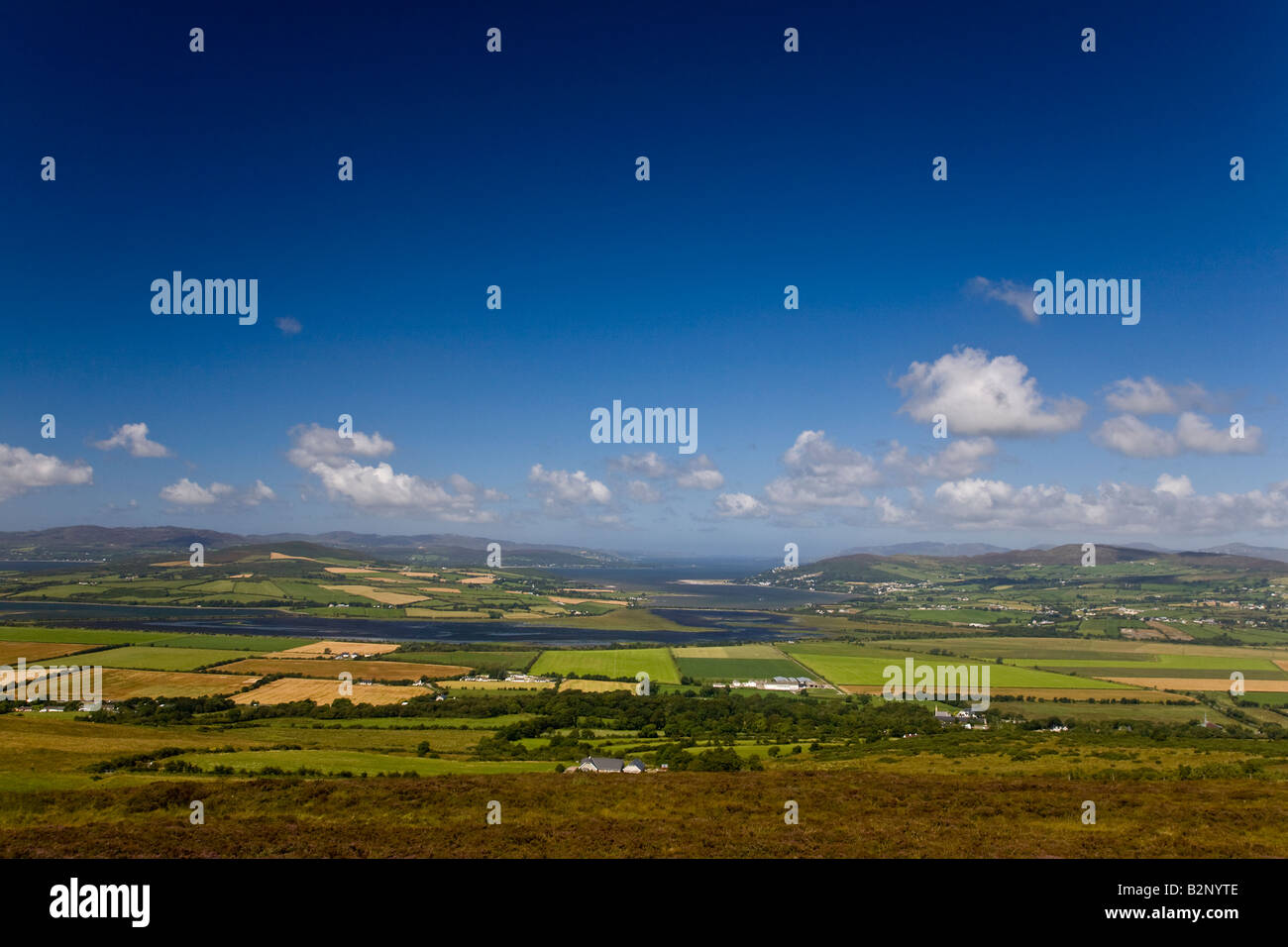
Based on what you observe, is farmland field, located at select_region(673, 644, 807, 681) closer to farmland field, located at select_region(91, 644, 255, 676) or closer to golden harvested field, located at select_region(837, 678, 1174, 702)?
golden harvested field, located at select_region(837, 678, 1174, 702)

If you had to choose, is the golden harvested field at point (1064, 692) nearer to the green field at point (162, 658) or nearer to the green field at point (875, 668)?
the green field at point (875, 668)

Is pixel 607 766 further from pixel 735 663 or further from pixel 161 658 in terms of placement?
pixel 161 658

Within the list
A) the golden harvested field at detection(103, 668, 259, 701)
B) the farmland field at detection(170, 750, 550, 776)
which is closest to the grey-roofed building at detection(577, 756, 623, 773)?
the farmland field at detection(170, 750, 550, 776)

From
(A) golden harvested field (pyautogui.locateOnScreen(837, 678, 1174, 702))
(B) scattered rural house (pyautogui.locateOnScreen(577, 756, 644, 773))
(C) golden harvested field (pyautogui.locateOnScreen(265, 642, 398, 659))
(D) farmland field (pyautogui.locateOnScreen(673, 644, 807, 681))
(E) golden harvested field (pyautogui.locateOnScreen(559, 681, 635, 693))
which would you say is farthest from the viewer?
(C) golden harvested field (pyautogui.locateOnScreen(265, 642, 398, 659))

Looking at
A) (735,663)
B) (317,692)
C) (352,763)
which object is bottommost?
(735,663)

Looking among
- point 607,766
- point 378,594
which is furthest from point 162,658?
point 378,594
